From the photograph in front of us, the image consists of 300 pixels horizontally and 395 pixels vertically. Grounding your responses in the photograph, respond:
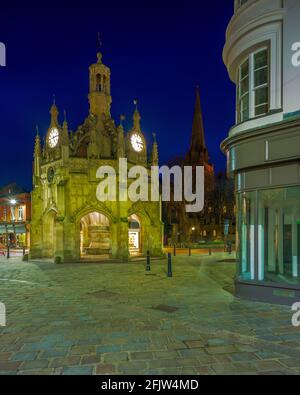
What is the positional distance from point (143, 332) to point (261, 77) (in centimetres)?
836

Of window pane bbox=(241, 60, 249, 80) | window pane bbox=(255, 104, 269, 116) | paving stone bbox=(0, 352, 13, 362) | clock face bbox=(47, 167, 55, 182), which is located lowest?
paving stone bbox=(0, 352, 13, 362)

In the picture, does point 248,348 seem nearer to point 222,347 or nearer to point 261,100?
point 222,347

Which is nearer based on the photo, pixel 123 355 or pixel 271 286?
pixel 123 355

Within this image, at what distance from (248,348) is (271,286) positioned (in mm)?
3886

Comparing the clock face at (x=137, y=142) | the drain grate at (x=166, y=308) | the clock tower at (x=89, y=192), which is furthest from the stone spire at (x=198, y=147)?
the drain grate at (x=166, y=308)

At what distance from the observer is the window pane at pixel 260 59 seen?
9570mm

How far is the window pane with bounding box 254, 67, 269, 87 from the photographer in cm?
959

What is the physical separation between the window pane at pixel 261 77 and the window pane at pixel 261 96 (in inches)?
8.2

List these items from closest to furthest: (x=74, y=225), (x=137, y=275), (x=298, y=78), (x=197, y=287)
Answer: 1. (x=298, y=78)
2. (x=197, y=287)
3. (x=137, y=275)
4. (x=74, y=225)

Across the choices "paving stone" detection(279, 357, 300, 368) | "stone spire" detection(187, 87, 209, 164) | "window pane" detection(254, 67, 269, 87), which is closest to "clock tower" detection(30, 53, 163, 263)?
"window pane" detection(254, 67, 269, 87)

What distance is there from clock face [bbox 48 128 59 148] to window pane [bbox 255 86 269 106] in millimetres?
18398

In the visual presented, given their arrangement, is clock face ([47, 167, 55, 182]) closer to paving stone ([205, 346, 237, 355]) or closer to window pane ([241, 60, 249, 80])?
window pane ([241, 60, 249, 80])
